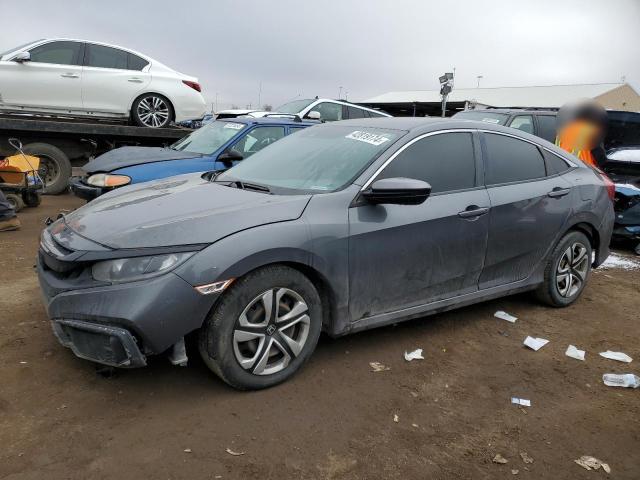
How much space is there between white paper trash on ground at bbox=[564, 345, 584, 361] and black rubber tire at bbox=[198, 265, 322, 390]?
2.02 metres

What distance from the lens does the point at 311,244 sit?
2.97 meters

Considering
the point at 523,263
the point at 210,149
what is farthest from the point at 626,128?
the point at 210,149

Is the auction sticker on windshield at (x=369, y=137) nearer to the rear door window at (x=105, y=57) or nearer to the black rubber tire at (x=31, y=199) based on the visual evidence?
the black rubber tire at (x=31, y=199)

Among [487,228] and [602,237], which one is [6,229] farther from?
[602,237]

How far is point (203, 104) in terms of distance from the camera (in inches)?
402

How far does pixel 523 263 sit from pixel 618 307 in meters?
1.43

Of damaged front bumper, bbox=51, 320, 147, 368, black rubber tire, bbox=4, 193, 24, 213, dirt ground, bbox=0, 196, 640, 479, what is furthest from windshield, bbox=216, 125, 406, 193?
black rubber tire, bbox=4, 193, 24, 213

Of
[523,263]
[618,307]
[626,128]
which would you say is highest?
[626,128]

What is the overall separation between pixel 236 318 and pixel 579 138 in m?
7.77

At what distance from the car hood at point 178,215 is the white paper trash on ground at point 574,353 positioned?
2.27m

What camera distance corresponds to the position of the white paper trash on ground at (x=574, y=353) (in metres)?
3.71

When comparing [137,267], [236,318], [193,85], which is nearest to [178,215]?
[137,267]

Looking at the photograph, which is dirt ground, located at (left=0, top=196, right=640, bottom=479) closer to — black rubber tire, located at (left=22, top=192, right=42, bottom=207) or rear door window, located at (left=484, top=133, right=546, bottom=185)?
rear door window, located at (left=484, top=133, right=546, bottom=185)

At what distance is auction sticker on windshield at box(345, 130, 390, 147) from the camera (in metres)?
3.57
